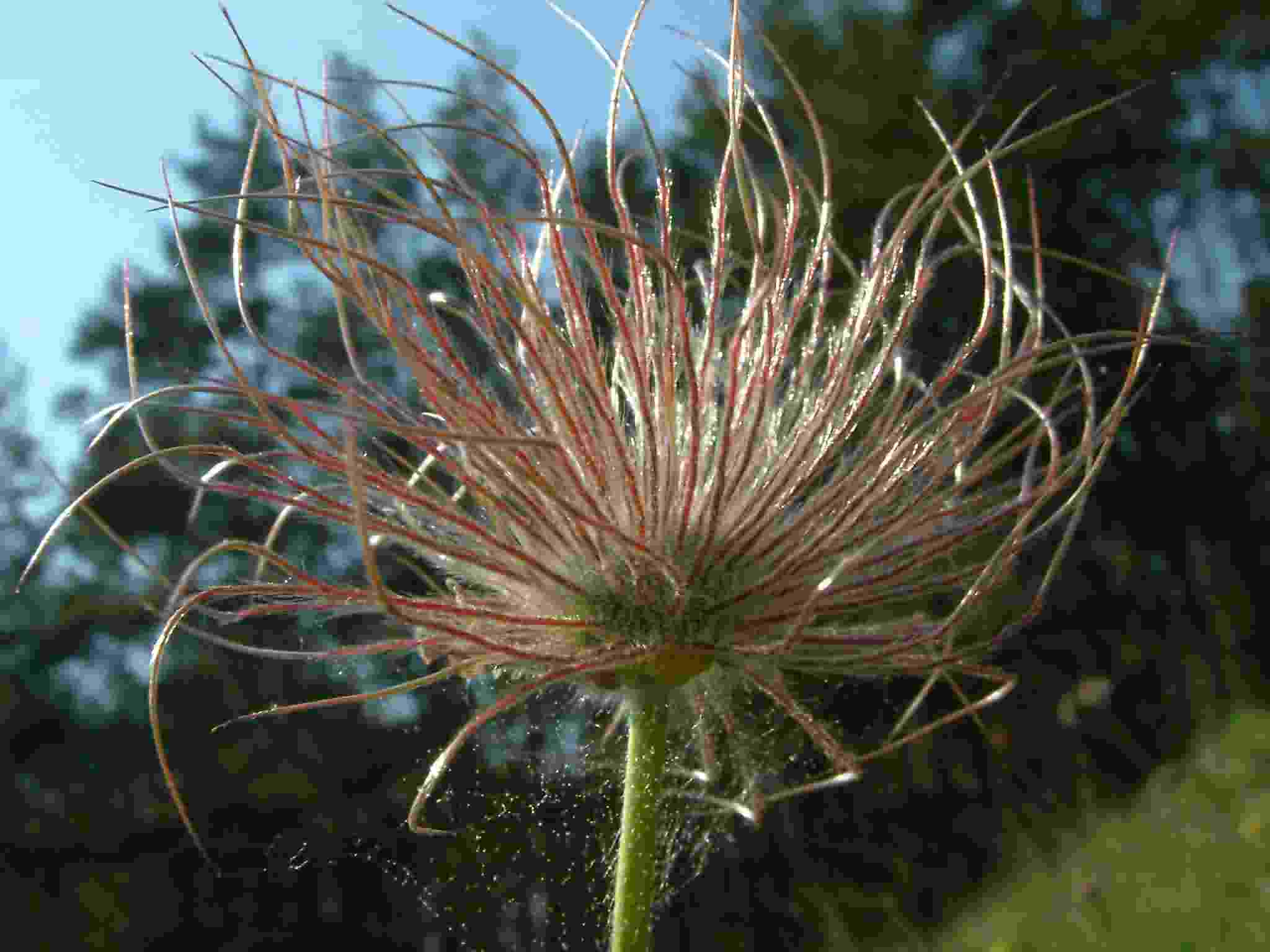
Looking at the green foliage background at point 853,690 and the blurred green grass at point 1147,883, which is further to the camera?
the blurred green grass at point 1147,883

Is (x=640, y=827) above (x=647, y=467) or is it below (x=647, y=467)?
below

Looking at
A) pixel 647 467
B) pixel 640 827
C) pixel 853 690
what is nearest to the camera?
pixel 640 827

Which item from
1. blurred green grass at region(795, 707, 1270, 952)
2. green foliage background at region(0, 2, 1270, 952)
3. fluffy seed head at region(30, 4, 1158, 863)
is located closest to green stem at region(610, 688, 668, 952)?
fluffy seed head at region(30, 4, 1158, 863)

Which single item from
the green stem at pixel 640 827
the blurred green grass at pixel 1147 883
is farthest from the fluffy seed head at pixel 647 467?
the blurred green grass at pixel 1147 883

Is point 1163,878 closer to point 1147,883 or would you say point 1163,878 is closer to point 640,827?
point 1147,883

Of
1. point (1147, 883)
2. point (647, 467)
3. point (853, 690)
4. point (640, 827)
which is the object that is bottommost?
point (1147, 883)

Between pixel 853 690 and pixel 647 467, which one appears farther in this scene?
pixel 853 690

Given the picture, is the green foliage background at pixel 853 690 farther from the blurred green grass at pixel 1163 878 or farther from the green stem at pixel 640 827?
the green stem at pixel 640 827

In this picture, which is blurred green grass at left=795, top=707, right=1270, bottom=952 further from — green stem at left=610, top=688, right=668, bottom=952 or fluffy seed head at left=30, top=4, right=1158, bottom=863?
green stem at left=610, top=688, right=668, bottom=952

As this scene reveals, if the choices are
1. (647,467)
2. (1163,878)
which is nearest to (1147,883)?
(1163,878)
